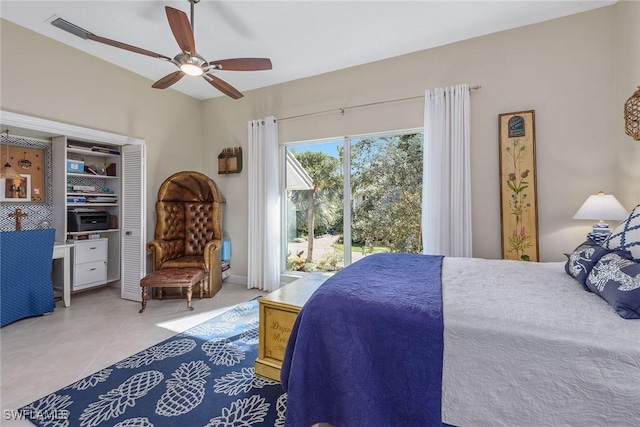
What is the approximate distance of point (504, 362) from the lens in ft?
3.61

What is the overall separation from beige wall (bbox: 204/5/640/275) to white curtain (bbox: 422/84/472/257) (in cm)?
15

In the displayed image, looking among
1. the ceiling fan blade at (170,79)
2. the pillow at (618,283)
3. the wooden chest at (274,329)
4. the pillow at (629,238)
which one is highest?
the ceiling fan blade at (170,79)

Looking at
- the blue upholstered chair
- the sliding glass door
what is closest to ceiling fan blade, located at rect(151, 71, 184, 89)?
the sliding glass door

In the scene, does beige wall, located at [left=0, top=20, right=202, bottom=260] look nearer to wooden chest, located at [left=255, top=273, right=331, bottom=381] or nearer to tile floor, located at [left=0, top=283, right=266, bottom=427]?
tile floor, located at [left=0, top=283, right=266, bottom=427]

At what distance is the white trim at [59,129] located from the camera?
9.30ft

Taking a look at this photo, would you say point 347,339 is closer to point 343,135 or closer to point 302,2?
point 302,2

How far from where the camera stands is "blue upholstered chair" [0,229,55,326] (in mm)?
2771

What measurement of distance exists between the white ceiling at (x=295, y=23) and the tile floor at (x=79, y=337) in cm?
301

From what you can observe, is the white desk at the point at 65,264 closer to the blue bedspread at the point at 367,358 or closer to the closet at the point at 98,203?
the closet at the point at 98,203

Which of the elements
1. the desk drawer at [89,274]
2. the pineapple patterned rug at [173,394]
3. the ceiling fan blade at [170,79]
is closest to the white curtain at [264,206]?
the ceiling fan blade at [170,79]

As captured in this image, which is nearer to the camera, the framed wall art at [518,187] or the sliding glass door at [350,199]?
the framed wall art at [518,187]

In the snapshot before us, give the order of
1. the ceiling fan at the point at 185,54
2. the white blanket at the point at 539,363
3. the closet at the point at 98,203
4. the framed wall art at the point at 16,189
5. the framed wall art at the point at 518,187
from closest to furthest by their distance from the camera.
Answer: the white blanket at the point at 539,363 → the ceiling fan at the point at 185,54 → the framed wall art at the point at 518,187 → the framed wall art at the point at 16,189 → the closet at the point at 98,203

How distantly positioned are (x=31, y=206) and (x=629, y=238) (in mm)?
5572

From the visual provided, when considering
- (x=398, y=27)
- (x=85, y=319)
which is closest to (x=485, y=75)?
(x=398, y=27)
